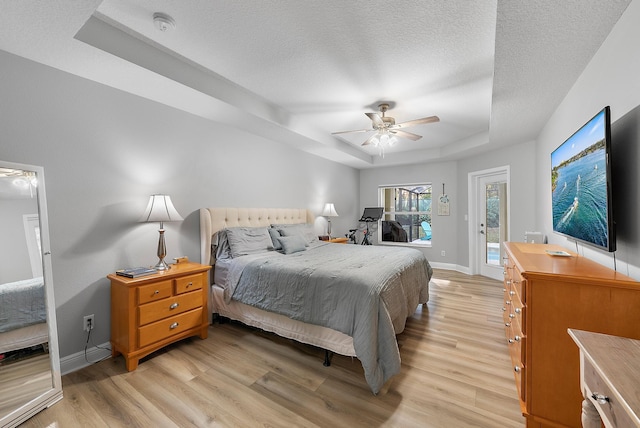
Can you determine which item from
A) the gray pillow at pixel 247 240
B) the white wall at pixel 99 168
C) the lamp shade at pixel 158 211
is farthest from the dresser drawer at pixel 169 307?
the lamp shade at pixel 158 211

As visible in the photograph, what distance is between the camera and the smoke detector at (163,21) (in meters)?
1.80

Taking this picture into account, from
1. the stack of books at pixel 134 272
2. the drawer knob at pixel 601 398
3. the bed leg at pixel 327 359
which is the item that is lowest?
the bed leg at pixel 327 359

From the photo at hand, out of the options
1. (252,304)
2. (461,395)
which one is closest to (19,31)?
(252,304)

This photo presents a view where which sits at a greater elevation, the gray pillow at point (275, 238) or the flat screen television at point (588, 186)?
the flat screen television at point (588, 186)

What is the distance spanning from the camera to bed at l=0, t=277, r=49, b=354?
165 centimetres

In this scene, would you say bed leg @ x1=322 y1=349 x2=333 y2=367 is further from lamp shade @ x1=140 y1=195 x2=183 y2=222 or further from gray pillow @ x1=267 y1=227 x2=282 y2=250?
lamp shade @ x1=140 y1=195 x2=183 y2=222

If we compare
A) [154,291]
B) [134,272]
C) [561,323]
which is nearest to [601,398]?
[561,323]

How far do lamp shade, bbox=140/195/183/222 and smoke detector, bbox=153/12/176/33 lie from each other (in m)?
1.40

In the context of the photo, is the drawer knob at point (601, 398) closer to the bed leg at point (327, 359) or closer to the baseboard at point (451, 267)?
the bed leg at point (327, 359)

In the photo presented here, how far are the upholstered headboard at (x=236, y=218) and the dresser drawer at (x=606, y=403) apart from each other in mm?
3092

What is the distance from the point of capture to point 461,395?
1.84m

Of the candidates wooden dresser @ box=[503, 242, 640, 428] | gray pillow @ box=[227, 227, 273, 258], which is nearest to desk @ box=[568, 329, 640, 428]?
wooden dresser @ box=[503, 242, 640, 428]

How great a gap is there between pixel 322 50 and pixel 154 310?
261cm

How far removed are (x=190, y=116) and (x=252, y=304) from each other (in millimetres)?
2227
